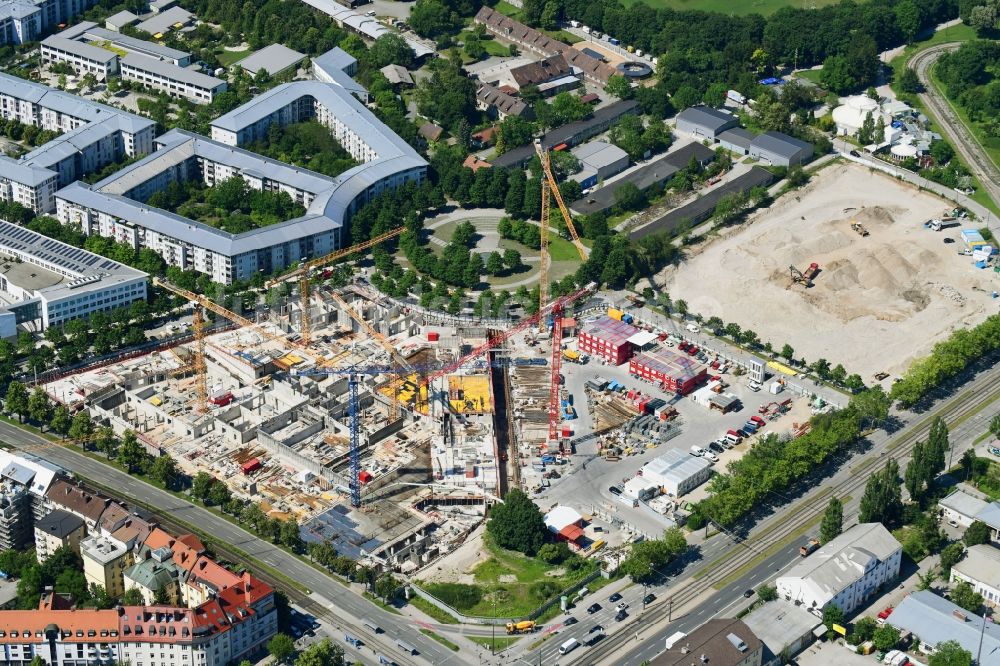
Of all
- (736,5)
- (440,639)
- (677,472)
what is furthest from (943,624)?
(736,5)

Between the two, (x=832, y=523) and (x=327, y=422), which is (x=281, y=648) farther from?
(x=832, y=523)

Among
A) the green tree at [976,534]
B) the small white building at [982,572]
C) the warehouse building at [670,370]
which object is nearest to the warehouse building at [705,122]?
the warehouse building at [670,370]

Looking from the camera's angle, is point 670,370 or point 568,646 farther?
point 670,370

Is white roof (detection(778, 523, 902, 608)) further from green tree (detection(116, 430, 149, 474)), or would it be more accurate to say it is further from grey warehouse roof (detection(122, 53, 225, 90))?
grey warehouse roof (detection(122, 53, 225, 90))

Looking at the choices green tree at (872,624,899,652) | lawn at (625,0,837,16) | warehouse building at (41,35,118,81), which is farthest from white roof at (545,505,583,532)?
lawn at (625,0,837,16)

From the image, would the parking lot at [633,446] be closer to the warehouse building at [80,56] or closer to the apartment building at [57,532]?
the apartment building at [57,532]

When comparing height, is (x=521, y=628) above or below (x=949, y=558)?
below
